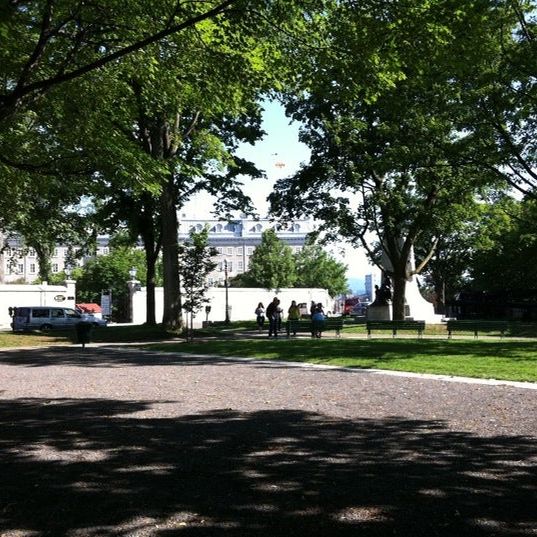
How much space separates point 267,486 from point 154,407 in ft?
14.2

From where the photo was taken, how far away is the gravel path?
4383 millimetres

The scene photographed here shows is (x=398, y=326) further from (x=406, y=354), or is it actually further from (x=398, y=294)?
(x=398, y=294)

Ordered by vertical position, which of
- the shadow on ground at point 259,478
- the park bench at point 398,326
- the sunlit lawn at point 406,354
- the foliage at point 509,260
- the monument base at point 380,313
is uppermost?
the foliage at point 509,260

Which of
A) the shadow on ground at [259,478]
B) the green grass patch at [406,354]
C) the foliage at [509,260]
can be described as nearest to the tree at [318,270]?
the foliage at [509,260]

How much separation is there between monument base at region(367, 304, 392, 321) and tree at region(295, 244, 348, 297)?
53.7 metres

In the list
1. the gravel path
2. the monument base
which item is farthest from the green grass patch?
the monument base

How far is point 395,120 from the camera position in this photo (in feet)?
88.7

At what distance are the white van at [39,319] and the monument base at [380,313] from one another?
17309 mm

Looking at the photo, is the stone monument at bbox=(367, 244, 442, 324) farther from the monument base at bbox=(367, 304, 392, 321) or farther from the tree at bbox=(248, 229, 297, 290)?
the tree at bbox=(248, 229, 297, 290)

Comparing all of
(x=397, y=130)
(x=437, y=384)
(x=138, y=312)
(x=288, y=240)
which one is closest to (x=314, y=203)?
(x=397, y=130)

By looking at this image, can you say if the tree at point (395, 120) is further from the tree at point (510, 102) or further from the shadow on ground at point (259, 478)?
the shadow on ground at point (259, 478)

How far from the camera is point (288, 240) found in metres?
135

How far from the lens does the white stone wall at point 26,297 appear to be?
1784 inches

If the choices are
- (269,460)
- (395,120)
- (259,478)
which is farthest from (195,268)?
(259,478)
